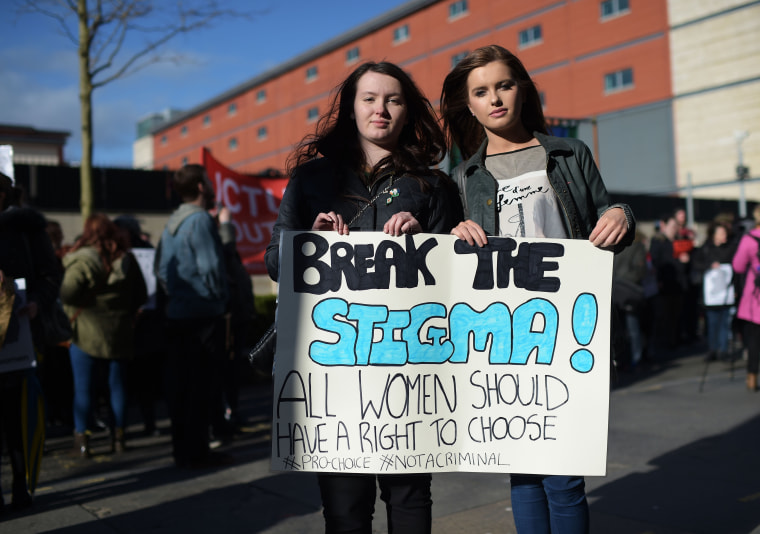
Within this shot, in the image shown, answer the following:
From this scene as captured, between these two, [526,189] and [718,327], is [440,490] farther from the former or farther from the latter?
[718,327]

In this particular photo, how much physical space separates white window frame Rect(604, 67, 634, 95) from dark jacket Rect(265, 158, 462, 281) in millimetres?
36193

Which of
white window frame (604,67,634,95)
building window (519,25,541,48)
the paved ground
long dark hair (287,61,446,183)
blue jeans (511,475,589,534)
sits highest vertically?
building window (519,25,541,48)

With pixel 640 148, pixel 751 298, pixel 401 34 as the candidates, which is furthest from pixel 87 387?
pixel 401 34

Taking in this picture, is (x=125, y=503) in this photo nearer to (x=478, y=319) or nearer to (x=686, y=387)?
(x=478, y=319)

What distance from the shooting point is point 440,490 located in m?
4.21

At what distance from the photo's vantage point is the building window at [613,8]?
3466 cm

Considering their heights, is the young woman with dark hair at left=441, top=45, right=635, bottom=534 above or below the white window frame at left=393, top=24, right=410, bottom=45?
below

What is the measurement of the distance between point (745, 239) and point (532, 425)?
6.04 metres

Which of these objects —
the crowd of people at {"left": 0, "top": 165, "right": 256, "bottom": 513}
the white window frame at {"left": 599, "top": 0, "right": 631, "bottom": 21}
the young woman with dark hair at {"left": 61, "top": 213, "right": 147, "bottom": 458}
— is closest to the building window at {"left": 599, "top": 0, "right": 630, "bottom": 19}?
the white window frame at {"left": 599, "top": 0, "right": 631, "bottom": 21}

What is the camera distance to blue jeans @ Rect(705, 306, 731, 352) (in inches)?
371

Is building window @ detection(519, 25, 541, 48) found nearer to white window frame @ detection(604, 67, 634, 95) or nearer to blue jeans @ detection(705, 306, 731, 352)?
white window frame @ detection(604, 67, 634, 95)

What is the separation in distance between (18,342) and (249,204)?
14.7 feet

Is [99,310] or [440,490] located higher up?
[99,310]

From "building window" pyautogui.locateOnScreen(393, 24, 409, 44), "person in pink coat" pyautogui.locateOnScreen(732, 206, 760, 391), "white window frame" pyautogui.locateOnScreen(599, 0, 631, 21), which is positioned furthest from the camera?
"building window" pyautogui.locateOnScreen(393, 24, 409, 44)
